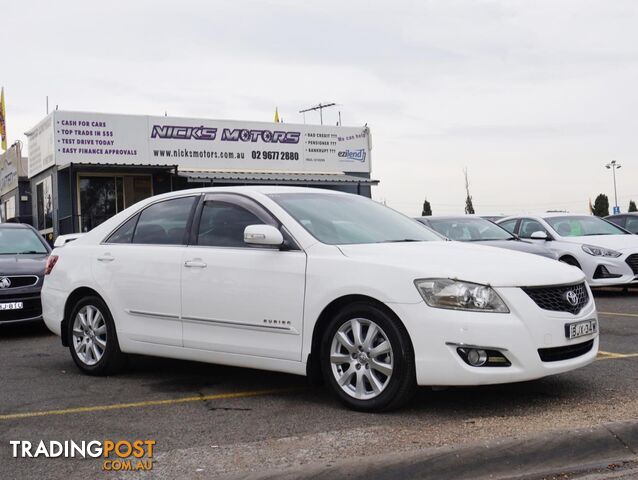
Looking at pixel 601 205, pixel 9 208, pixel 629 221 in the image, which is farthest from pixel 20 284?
pixel 601 205

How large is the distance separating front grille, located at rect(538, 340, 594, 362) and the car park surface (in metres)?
0.31

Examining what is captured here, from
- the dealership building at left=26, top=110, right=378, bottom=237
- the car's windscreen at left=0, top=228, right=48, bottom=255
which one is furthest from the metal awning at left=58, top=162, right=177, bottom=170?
the car's windscreen at left=0, top=228, right=48, bottom=255

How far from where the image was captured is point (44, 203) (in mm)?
28797

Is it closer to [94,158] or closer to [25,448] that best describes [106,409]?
[25,448]

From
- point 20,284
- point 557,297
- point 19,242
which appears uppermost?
point 19,242

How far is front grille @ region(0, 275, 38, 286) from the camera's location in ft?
33.1

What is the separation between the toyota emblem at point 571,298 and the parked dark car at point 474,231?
23.0ft

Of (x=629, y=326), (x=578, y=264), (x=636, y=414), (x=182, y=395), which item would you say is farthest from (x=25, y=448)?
(x=578, y=264)

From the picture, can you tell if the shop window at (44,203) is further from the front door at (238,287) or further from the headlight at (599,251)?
the front door at (238,287)

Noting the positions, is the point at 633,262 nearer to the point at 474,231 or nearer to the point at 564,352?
the point at 474,231

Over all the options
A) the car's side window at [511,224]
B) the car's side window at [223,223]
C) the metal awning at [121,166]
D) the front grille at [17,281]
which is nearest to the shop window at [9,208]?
the metal awning at [121,166]

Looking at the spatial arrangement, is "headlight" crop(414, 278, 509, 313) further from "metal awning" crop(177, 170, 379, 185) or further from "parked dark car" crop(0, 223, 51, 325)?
"metal awning" crop(177, 170, 379, 185)

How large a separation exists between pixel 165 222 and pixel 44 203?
23.5 metres

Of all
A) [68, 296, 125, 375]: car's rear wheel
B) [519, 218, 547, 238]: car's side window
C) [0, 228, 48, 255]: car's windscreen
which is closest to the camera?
[68, 296, 125, 375]: car's rear wheel
